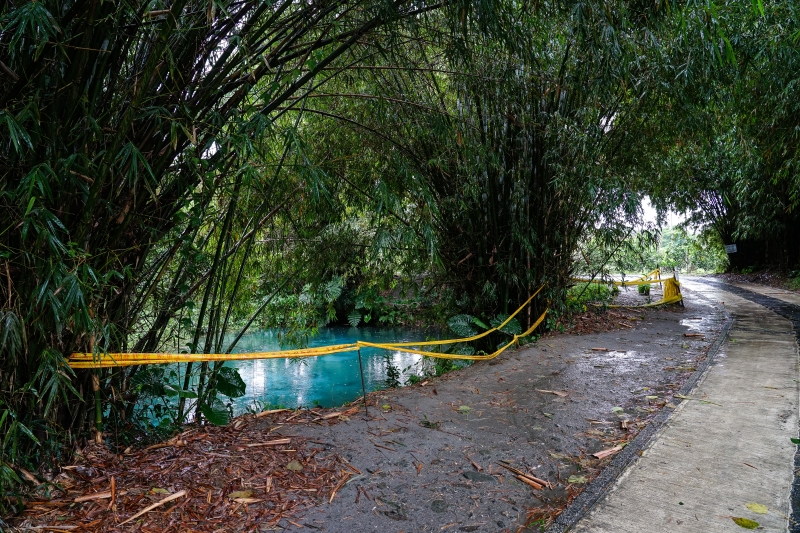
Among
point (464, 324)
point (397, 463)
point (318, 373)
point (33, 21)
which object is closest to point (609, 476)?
point (397, 463)

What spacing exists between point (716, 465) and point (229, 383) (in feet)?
9.86

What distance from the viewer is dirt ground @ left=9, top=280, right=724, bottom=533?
2.21 meters

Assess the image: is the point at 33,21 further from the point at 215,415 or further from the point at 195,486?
the point at 215,415

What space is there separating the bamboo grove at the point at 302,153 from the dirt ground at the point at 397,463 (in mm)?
391

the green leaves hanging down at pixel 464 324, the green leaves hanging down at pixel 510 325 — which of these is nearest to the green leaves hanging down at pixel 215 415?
the green leaves hanging down at pixel 464 324

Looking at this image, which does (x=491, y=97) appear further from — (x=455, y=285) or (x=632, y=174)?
(x=632, y=174)

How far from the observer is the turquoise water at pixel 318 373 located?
7211 millimetres

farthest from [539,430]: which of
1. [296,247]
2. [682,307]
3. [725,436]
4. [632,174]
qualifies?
[682,307]

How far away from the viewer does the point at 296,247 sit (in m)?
4.77

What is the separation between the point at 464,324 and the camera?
623cm

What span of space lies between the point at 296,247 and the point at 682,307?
26.9ft

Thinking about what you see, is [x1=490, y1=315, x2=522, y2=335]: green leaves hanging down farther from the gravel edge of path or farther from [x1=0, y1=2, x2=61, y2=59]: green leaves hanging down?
[x1=0, y1=2, x2=61, y2=59]: green leaves hanging down

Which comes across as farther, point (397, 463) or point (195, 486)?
point (397, 463)

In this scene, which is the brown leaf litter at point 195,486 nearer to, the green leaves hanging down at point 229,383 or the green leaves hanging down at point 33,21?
the green leaves hanging down at point 229,383
